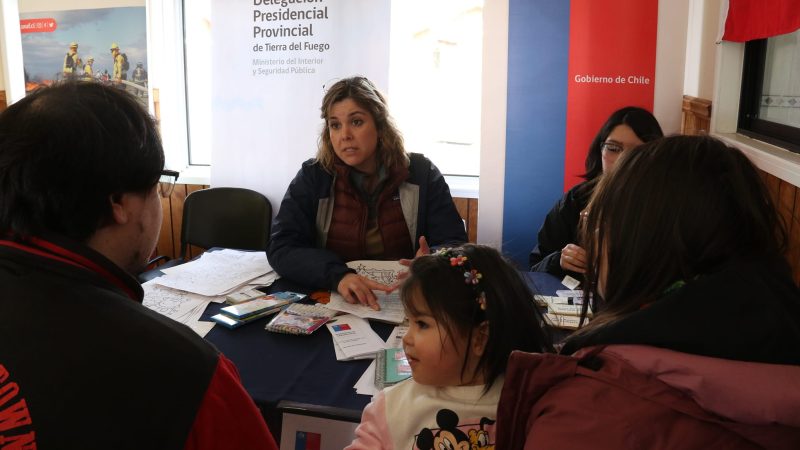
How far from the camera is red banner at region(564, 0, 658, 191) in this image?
324 centimetres

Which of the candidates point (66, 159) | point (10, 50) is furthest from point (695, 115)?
point (10, 50)

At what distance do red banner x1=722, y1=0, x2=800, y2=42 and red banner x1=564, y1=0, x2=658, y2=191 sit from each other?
55 centimetres

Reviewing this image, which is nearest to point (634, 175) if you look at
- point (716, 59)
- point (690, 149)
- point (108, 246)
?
point (690, 149)

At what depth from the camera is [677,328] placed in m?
0.81

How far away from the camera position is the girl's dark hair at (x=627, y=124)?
110 inches

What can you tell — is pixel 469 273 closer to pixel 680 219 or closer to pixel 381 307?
pixel 680 219

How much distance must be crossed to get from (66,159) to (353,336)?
105 cm

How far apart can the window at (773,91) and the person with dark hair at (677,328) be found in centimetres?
163

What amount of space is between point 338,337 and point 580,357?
1032 millimetres

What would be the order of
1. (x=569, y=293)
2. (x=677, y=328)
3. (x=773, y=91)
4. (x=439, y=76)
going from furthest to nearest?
(x=439, y=76) → (x=773, y=91) → (x=569, y=293) → (x=677, y=328)

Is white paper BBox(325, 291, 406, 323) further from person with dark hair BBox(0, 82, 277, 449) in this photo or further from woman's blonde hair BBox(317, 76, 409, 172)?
person with dark hair BBox(0, 82, 277, 449)

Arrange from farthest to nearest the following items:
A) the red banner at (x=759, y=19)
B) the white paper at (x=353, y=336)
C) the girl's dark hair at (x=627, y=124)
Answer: the girl's dark hair at (x=627, y=124), the red banner at (x=759, y=19), the white paper at (x=353, y=336)

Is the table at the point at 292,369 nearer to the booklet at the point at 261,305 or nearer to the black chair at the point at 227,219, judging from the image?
the booklet at the point at 261,305

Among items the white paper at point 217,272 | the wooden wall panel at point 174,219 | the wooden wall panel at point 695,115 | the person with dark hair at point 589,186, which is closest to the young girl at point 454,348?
the white paper at point 217,272
